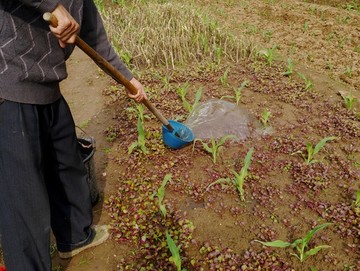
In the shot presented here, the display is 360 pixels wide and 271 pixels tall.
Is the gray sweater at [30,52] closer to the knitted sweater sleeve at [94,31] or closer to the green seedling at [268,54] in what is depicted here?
the knitted sweater sleeve at [94,31]

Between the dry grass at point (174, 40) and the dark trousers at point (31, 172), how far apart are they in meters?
3.33

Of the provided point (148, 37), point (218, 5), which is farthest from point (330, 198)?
point (218, 5)

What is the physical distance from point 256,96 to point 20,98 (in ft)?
11.0

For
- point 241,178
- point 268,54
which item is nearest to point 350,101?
point 268,54

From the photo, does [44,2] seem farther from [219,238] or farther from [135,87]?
[219,238]

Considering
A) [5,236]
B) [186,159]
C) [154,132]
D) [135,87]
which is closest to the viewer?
[5,236]

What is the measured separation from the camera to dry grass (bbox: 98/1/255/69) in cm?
557

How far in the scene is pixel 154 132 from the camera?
4.00 metres

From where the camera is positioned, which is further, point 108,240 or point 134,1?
point 134,1

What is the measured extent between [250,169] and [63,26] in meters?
2.34

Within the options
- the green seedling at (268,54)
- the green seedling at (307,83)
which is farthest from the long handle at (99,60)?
the green seedling at (268,54)

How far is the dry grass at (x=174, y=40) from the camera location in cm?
557

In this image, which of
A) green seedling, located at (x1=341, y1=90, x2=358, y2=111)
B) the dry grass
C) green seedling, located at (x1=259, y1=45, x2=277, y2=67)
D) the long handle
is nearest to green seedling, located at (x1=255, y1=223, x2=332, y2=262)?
the long handle

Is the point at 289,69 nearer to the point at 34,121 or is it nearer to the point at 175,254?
the point at 175,254
